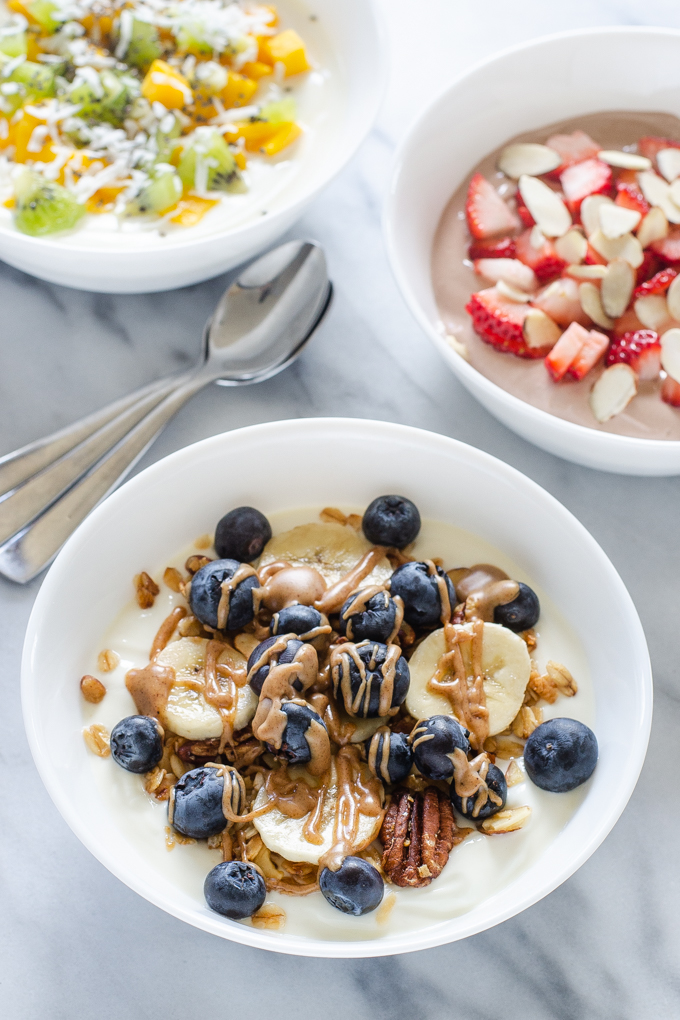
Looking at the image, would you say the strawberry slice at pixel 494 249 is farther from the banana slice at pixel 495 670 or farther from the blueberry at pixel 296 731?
the blueberry at pixel 296 731

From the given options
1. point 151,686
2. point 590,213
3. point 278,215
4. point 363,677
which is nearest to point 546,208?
point 590,213

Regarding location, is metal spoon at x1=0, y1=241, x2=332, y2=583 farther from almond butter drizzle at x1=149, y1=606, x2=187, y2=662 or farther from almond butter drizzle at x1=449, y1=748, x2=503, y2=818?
almond butter drizzle at x1=449, y1=748, x2=503, y2=818

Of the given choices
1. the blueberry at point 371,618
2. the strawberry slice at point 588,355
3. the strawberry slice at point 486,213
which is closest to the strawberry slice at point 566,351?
the strawberry slice at point 588,355

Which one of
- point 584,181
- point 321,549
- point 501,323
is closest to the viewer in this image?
point 321,549

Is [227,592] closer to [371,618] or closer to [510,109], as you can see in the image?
[371,618]

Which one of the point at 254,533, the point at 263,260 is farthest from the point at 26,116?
the point at 254,533

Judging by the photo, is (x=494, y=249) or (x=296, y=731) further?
(x=494, y=249)
